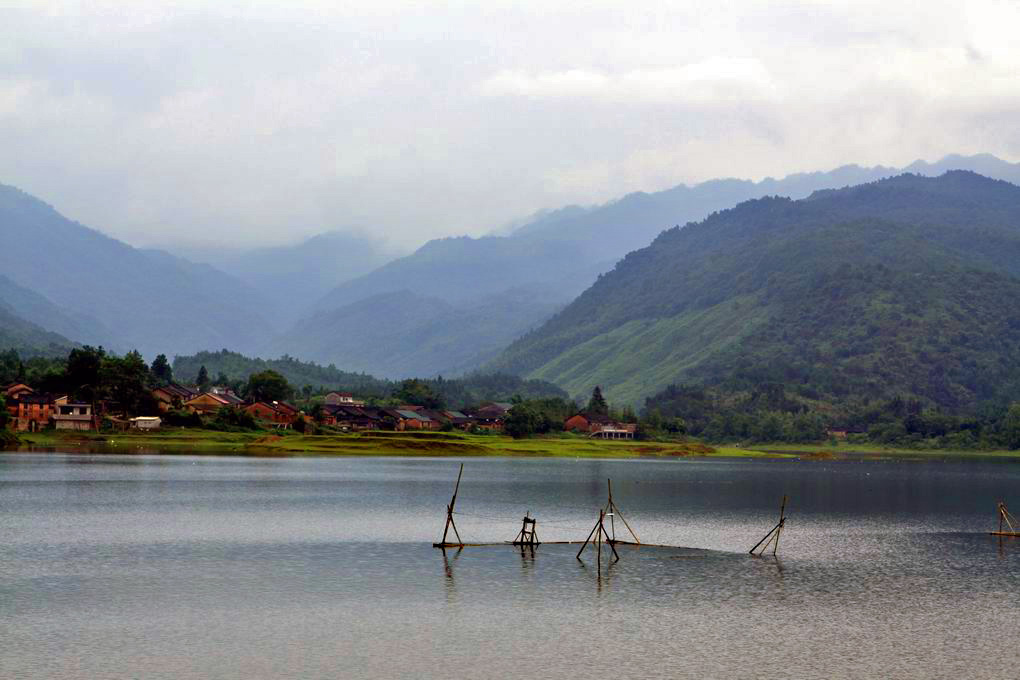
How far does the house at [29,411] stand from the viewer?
642ft

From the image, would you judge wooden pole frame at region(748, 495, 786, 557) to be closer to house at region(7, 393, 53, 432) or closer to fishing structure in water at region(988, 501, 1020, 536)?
fishing structure in water at region(988, 501, 1020, 536)

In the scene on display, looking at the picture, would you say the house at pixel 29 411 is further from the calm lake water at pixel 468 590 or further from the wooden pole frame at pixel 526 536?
the wooden pole frame at pixel 526 536

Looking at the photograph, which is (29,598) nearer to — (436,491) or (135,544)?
(135,544)

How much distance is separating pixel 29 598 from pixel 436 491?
7003cm

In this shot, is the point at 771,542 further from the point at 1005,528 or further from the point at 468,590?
the point at 468,590

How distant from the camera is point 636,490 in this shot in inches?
5212

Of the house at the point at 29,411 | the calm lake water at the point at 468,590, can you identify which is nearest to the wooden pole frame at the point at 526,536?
the calm lake water at the point at 468,590

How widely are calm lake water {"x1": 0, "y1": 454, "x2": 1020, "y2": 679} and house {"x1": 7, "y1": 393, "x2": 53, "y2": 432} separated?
292 ft

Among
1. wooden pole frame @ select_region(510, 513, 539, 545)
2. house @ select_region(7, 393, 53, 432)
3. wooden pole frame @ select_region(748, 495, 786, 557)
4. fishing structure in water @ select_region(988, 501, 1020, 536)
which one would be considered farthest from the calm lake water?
house @ select_region(7, 393, 53, 432)

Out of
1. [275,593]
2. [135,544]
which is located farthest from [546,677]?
[135,544]

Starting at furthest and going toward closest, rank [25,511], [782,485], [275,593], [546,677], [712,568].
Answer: [782,485], [25,511], [712,568], [275,593], [546,677]

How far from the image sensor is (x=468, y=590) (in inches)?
2312

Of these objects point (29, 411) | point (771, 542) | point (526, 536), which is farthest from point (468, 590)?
point (29, 411)

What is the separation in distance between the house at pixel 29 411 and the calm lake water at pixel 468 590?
3508 inches
